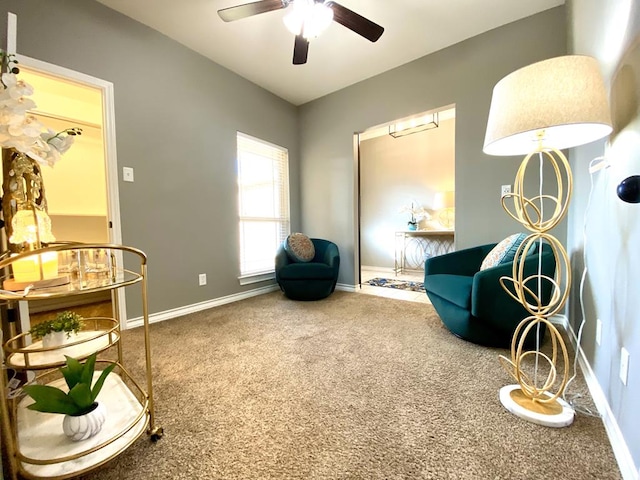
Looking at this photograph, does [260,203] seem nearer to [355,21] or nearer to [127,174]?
[127,174]

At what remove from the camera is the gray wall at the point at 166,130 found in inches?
82.2

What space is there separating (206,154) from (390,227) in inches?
142

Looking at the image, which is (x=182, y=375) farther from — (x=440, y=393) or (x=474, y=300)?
(x=474, y=300)

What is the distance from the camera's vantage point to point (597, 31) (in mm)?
1465

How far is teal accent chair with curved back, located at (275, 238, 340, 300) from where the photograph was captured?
3.17 meters

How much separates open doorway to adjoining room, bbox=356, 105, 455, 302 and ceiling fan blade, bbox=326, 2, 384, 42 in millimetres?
2368

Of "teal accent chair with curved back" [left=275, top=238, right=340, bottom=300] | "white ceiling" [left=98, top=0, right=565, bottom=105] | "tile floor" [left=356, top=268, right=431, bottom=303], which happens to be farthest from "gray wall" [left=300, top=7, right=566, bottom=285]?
"teal accent chair with curved back" [left=275, top=238, right=340, bottom=300]

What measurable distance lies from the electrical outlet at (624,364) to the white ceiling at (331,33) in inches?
108

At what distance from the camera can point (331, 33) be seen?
257cm

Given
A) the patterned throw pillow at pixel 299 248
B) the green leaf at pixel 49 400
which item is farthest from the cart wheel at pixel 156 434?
the patterned throw pillow at pixel 299 248

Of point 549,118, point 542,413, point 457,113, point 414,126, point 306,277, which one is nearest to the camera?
point 549,118

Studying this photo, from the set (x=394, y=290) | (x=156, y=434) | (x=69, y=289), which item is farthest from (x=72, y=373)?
(x=394, y=290)

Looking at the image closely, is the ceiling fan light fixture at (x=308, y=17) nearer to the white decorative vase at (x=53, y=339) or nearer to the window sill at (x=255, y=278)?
the white decorative vase at (x=53, y=339)

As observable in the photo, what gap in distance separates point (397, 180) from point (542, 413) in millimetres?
4494
